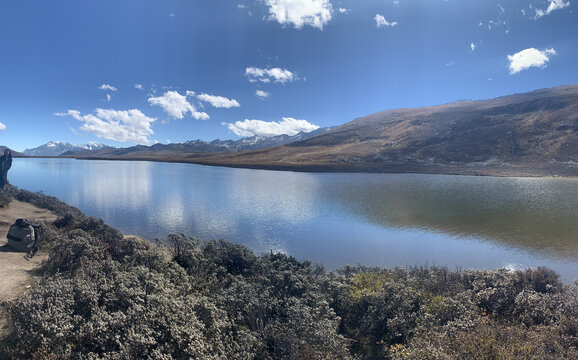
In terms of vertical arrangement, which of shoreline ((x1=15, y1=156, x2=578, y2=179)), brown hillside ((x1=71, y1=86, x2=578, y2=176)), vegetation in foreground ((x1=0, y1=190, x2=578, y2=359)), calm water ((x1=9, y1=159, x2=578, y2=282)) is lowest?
calm water ((x1=9, y1=159, x2=578, y2=282))

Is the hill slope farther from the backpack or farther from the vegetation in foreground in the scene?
the backpack

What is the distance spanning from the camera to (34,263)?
45.2 feet

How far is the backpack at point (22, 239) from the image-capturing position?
15.0m

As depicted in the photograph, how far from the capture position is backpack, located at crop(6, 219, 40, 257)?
15.0 meters

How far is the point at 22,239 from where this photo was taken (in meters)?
15.1

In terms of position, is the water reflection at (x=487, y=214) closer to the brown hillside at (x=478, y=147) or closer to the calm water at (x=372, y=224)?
the calm water at (x=372, y=224)

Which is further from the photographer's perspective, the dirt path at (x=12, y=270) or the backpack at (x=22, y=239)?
the backpack at (x=22, y=239)

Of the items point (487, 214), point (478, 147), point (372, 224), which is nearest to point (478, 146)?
point (478, 147)

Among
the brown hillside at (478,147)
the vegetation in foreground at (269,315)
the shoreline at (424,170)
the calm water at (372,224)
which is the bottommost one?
the calm water at (372,224)

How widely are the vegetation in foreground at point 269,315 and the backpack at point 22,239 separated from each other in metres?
3.79

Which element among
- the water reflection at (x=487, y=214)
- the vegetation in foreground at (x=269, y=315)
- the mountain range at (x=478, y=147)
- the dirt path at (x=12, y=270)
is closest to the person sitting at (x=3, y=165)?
the dirt path at (x=12, y=270)

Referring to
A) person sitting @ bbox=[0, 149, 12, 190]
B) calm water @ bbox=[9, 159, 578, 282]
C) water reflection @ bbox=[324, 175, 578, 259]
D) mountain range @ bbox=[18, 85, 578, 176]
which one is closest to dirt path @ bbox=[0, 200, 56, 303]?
calm water @ bbox=[9, 159, 578, 282]

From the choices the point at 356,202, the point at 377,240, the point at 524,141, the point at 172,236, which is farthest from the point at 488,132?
the point at 172,236

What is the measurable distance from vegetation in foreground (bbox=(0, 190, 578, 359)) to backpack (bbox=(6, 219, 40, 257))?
379cm
